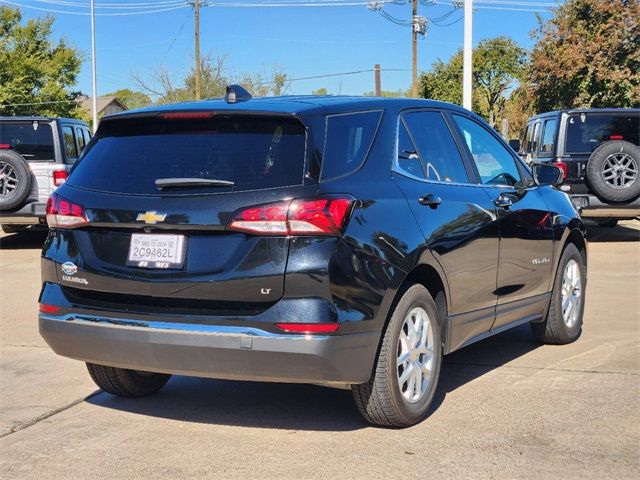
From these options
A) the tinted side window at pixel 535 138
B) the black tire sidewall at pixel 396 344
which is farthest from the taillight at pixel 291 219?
the tinted side window at pixel 535 138

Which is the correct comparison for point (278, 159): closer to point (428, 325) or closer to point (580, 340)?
point (428, 325)

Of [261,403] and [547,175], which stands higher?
[547,175]

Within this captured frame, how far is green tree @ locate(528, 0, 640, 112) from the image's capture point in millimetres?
24812

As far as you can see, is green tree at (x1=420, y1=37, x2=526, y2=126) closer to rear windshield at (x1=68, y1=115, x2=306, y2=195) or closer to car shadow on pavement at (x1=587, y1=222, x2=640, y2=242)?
car shadow on pavement at (x1=587, y1=222, x2=640, y2=242)

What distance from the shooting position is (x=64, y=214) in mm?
4551

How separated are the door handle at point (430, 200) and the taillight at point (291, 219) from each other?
2.81 feet

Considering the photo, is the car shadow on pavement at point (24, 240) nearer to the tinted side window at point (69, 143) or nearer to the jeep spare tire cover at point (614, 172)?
the tinted side window at point (69, 143)

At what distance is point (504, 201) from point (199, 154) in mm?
2293

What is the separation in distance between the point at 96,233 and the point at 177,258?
54cm

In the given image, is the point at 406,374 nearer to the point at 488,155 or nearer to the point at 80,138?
the point at 488,155

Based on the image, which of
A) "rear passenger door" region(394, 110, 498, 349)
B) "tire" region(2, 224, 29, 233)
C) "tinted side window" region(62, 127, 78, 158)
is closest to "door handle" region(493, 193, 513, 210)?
"rear passenger door" region(394, 110, 498, 349)

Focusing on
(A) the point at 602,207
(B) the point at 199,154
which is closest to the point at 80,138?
(A) the point at 602,207

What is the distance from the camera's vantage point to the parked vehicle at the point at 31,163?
12.9 m

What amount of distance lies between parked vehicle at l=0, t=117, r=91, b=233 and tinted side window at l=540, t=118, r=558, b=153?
7.59 m
